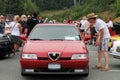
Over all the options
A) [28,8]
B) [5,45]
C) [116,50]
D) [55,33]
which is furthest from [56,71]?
[28,8]

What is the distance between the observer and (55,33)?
11.8 m

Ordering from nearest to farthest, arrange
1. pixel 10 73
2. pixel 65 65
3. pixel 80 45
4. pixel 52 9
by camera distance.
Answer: pixel 65 65 < pixel 80 45 < pixel 10 73 < pixel 52 9

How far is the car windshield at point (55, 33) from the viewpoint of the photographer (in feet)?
38.1

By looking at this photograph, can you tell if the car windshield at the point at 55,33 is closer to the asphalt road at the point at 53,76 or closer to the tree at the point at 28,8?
the asphalt road at the point at 53,76

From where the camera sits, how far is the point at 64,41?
37.1ft

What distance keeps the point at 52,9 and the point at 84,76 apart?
6081 inches

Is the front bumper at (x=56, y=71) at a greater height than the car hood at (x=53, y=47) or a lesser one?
lesser

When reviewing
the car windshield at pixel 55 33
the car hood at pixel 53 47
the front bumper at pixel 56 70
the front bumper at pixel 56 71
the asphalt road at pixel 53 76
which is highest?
the car windshield at pixel 55 33

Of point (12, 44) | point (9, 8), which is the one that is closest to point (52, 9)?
point (9, 8)

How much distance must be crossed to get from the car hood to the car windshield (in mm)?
437

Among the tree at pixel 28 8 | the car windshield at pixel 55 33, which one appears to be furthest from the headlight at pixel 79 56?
the tree at pixel 28 8

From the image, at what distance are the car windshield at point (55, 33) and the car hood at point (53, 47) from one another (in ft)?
1.43

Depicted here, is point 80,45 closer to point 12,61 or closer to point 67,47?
point 67,47

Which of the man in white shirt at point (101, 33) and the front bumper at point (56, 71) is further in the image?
the man in white shirt at point (101, 33)
